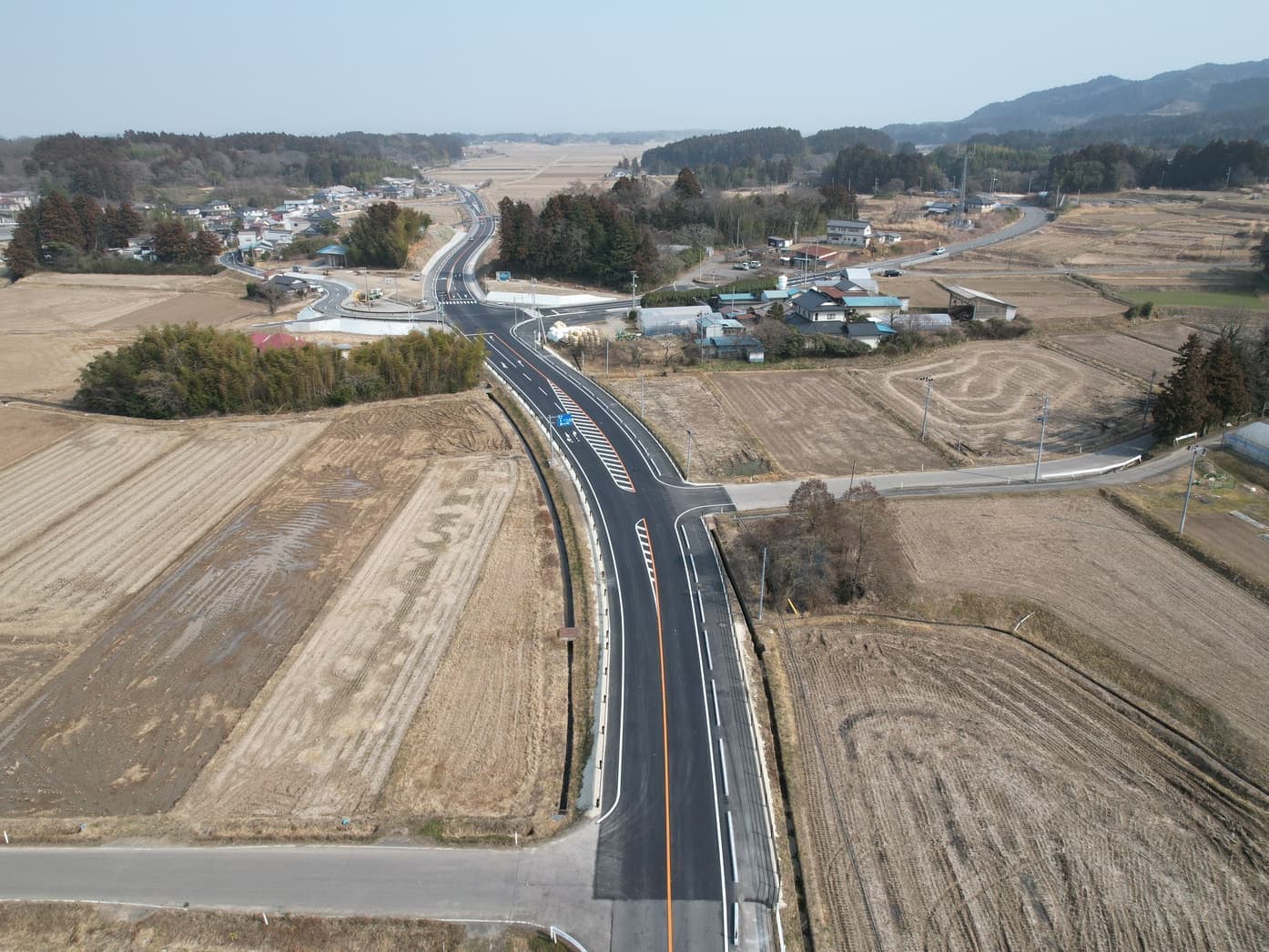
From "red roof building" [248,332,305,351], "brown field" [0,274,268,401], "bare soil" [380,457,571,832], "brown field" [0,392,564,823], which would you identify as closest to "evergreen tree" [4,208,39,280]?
"brown field" [0,274,268,401]

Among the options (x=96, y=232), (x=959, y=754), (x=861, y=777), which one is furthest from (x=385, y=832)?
(x=96, y=232)

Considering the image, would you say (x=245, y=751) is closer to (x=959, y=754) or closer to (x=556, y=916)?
(x=556, y=916)

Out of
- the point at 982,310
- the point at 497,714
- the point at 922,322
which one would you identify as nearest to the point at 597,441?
the point at 497,714

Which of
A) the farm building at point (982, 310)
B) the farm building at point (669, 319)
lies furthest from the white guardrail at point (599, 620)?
the farm building at point (982, 310)

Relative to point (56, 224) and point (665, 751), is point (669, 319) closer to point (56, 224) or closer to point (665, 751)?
point (665, 751)

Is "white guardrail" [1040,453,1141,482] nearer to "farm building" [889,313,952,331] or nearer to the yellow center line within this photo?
the yellow center line

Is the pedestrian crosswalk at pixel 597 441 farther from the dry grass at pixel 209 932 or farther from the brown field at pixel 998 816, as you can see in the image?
the dry grass at pixel 209 932
